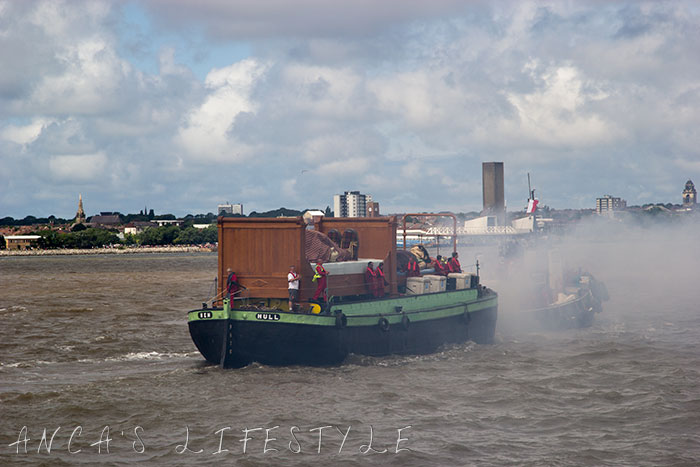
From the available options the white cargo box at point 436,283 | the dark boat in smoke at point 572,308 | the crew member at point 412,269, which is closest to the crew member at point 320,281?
the crew member at point 412,269

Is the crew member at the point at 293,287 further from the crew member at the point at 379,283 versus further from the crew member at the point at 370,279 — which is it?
the crew member at the point at 379,283

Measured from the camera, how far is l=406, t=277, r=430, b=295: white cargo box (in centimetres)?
3284

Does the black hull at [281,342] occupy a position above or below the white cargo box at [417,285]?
below

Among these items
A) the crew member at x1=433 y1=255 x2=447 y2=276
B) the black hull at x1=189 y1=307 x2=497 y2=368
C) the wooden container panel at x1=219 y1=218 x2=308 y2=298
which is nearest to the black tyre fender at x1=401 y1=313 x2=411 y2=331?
the black hull at x1=189 y1=307 x2=497 y2=368

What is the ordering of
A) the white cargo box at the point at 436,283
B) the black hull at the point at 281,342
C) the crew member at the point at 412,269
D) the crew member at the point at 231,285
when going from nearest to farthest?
the black hull at the point at 281,342 < the crew member at the point at 231,285 < the white cargo box at the point at 436,283 < the crew member at the point at 412,269

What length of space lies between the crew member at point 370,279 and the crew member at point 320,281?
292cm

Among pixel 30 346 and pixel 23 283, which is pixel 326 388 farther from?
pixel 23 283

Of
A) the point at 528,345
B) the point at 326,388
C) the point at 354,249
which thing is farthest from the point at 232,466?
the point at 528,345

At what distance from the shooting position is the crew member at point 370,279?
100 ft

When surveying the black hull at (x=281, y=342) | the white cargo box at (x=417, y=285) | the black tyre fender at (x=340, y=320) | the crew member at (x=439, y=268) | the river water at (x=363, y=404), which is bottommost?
the river water at (x=363, y=404)

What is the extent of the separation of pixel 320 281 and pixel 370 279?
127 inches

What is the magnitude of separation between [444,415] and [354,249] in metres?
11.4

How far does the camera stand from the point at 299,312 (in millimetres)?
26984

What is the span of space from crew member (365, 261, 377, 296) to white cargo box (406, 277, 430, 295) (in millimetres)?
2668
